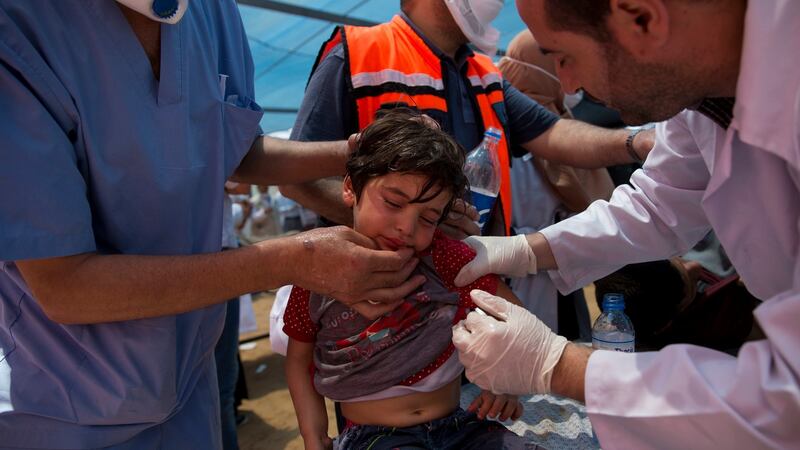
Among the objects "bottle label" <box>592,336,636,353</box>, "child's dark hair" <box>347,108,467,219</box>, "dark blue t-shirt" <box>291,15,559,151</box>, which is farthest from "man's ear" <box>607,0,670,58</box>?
"bottle label" <box>592,336,636,353</box>

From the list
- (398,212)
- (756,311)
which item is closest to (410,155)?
(398,212)

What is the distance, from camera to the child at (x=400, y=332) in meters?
1.70

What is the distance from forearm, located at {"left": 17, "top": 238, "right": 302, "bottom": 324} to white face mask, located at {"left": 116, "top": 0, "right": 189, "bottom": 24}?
0.59m

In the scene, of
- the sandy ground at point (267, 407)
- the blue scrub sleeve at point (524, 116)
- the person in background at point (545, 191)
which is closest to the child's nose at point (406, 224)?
the blue scrub sleeve at point (524, 116)

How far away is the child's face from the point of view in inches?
66.4

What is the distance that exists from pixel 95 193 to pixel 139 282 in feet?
0.82

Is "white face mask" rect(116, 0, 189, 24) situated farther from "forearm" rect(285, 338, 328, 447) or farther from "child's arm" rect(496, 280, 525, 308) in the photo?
"child's arm" rect(496, 280, 525, 308)

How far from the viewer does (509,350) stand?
1.48 metres

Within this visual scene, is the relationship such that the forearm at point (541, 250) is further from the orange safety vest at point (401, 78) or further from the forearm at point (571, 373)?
the forearm at point (571, 373)

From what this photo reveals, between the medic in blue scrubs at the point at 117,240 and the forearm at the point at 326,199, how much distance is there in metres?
0.56

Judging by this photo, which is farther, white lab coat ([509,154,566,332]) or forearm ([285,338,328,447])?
white lab coat ([509,154,566,332])

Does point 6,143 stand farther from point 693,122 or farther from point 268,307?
point 268,307

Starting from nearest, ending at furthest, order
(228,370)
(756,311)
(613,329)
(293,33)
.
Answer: (756,311) < (613,329) < (228,370) < (293,33)

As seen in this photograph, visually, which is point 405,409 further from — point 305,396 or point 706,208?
point 706,208
